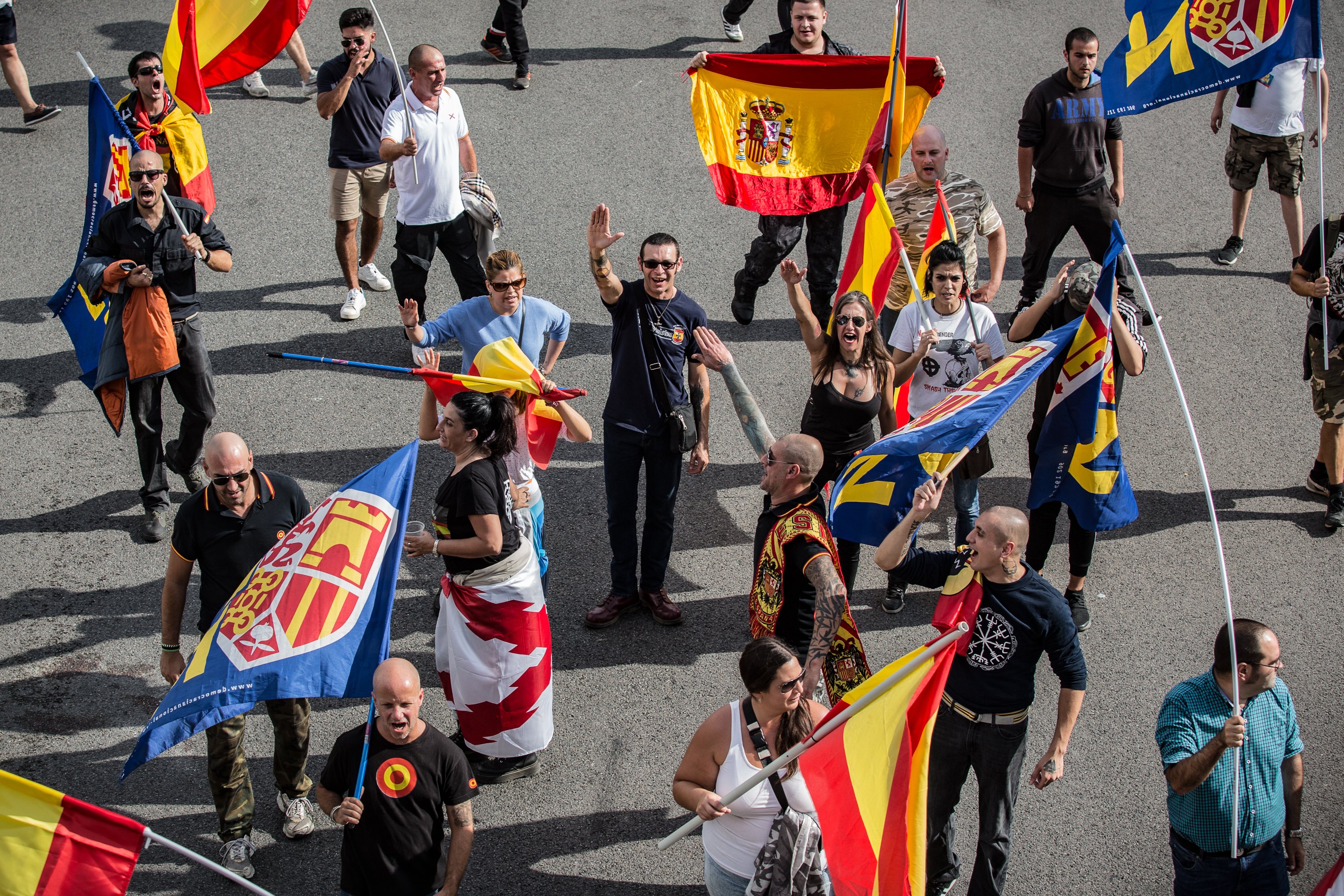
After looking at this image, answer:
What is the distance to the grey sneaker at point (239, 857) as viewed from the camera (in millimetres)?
5172

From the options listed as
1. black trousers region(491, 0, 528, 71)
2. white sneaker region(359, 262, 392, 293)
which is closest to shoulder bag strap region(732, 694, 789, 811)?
white sneaker region(359, 262, 392, 293)

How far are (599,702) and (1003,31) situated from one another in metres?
9.32

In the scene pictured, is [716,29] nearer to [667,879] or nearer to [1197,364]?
[1197,364]

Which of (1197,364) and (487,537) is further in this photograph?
(1197,364)

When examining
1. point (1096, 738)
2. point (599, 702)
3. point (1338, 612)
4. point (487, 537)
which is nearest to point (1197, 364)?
point (1338, 612)

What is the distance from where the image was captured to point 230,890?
5180 millimetres

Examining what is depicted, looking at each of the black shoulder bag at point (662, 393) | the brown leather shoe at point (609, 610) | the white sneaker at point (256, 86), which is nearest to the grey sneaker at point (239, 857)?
the brown leather shoe at point (609, 610)

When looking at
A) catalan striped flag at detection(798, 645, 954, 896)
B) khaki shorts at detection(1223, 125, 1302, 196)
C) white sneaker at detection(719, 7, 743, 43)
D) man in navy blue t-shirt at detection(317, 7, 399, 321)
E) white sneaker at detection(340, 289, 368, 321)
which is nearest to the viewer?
catalan striped flag at detection(798, 645, 954, 896)

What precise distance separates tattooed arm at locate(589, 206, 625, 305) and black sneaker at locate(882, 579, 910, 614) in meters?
2.22

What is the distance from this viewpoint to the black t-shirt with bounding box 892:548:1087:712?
4.62m

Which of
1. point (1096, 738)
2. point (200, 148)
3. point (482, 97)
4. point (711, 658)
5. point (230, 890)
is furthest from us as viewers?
point (482, 97)

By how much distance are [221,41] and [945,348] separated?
5093 millimetres

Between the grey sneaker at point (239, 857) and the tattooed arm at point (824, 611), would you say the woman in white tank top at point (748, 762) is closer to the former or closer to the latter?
the tattooed arm at point (824, 611)

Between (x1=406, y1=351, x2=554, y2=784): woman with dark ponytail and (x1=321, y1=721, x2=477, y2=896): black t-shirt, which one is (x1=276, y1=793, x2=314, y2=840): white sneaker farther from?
(x1=321, y1=721, x2=477, y2=896): black t-shirt
